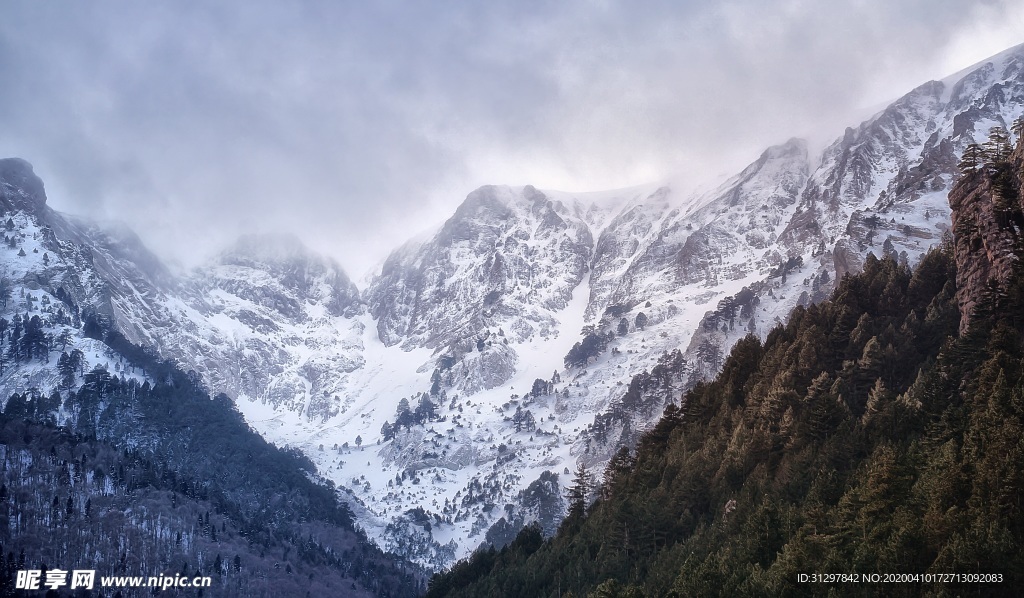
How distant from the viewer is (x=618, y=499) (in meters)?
89.0

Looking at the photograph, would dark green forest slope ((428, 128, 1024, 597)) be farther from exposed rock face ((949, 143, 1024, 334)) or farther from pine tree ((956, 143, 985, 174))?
pine tree ((956, 143, 985, 174))

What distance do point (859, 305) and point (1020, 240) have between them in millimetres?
26291

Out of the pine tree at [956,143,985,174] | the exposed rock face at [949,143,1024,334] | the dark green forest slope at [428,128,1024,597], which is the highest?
the pine tree at [956,143,985,174]

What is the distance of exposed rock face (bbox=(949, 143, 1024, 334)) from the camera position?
215 feet

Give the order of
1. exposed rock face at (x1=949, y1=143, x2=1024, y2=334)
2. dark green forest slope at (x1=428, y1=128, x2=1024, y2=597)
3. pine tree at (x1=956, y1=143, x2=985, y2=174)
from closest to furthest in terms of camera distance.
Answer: dark green forest slope at (x1=428, y1=128, x2=1024, y2=597) < exposed rock face at (x1=949, y1=143, x2=1024, y2=334) < pine tree at (x1=956, y1=143, x2=985, y2=174)

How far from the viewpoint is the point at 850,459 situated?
6412cm

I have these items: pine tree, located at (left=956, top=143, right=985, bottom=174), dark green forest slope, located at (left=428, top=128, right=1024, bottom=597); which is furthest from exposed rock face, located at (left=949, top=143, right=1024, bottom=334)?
pine tree, located at (left=956, top=143, right=985, bottom=174)

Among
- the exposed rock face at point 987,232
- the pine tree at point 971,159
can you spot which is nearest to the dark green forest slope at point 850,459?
the exposed rock face at point 987,232

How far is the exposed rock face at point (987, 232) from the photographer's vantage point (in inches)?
2576

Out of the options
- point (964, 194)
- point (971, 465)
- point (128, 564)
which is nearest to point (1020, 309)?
point (964, 194)

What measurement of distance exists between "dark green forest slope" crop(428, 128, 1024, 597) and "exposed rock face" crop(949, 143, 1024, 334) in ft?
0.59

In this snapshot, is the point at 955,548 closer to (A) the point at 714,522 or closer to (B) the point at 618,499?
(A) the point at 714,522

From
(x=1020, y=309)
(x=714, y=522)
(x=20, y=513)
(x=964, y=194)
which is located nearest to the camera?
(x=1020, y=309)

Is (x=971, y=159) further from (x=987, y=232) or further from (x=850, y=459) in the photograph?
(x=850, y=459)
